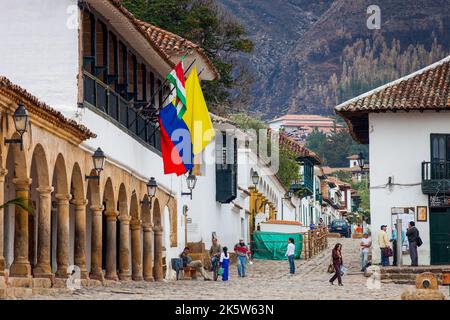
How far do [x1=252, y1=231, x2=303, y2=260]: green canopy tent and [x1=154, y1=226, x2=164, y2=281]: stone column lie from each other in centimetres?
1665

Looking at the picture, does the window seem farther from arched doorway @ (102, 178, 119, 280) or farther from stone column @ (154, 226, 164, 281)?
arched doorway @ (102, 178, 119, 280)

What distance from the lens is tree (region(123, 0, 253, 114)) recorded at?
2756 inches

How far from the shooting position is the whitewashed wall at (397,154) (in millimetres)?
45031

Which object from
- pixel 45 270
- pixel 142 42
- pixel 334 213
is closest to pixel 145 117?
pixel 142 42

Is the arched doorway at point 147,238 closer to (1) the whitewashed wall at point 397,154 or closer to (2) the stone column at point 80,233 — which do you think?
(1) the whitewashed wall at point 397,154

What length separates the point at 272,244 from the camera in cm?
5809

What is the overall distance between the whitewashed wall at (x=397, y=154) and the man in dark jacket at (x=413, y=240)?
8.92 ft

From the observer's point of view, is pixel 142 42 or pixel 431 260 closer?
pixel 142 42

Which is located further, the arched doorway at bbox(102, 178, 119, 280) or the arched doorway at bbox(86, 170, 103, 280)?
the arched doorway at bbox(102, 178, 119, 280)

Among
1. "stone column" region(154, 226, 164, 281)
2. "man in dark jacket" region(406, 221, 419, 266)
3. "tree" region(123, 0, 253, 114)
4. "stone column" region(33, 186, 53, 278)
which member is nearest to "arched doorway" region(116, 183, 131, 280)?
"stone column" region(154, 226, 164, 281)

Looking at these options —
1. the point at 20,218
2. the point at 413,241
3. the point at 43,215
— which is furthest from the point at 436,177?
the point at 20,218
